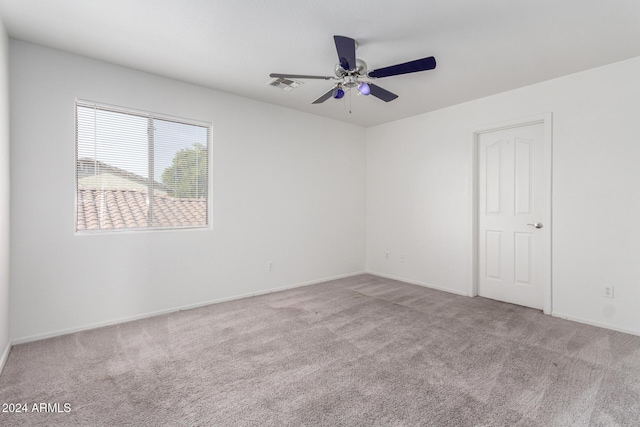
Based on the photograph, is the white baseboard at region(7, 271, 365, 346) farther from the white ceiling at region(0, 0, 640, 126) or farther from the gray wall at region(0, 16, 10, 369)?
the white ceiling at region(0, 0, 640, 126)

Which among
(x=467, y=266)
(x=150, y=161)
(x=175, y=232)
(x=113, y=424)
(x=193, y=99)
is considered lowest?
(x=113, y=424)

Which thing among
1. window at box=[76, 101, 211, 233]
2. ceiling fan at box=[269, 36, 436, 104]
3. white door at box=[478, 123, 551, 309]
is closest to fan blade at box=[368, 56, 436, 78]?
ceiling fan at box=[269, 36, 436, 104]

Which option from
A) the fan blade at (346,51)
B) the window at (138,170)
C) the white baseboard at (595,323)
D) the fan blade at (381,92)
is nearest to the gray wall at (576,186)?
the white baseboard at (595,323)

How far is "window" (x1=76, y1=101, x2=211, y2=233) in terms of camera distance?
3006mm

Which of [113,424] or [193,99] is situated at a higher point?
[193,99]

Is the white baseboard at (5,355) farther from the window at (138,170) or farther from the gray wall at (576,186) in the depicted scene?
the gray wall at (576,186)

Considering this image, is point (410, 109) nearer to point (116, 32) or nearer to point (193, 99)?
point (193, 99)

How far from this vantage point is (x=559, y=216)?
3.34 metres

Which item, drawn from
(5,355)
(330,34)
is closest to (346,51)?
(330,34)

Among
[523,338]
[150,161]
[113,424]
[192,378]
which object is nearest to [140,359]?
[192,378]

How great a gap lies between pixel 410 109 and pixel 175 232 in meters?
3.49

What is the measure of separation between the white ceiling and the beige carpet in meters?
2.58

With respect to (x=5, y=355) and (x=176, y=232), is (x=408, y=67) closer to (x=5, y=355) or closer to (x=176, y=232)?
(x=176, y=232)

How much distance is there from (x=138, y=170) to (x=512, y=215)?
437cm
